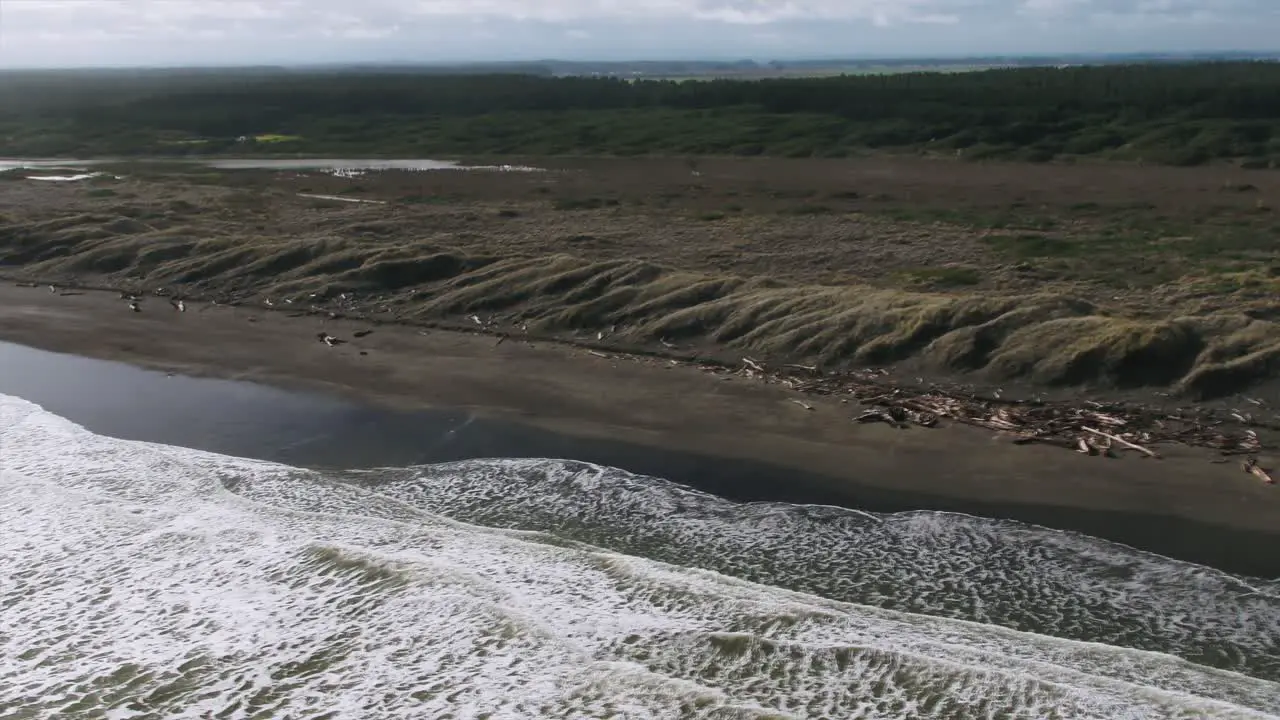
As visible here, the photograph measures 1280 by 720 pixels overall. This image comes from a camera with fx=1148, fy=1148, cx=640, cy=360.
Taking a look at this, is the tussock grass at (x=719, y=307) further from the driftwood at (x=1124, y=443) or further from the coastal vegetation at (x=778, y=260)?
the driftwood at (x=1124, y=443)

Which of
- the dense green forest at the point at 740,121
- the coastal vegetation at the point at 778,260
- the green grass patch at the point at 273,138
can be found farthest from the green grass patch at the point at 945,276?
the green grass patch at the point at 273,138

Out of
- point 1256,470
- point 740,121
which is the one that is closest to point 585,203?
point 1256,470

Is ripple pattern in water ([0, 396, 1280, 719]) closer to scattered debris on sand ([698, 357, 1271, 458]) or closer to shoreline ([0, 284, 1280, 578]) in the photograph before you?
shoreline ([0, 284, 1280, 578])

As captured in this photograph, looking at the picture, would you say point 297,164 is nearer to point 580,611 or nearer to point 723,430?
point 723,430

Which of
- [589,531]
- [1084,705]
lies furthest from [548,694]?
[1084,705]

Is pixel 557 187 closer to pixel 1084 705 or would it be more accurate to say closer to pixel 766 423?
pixel 766 423
